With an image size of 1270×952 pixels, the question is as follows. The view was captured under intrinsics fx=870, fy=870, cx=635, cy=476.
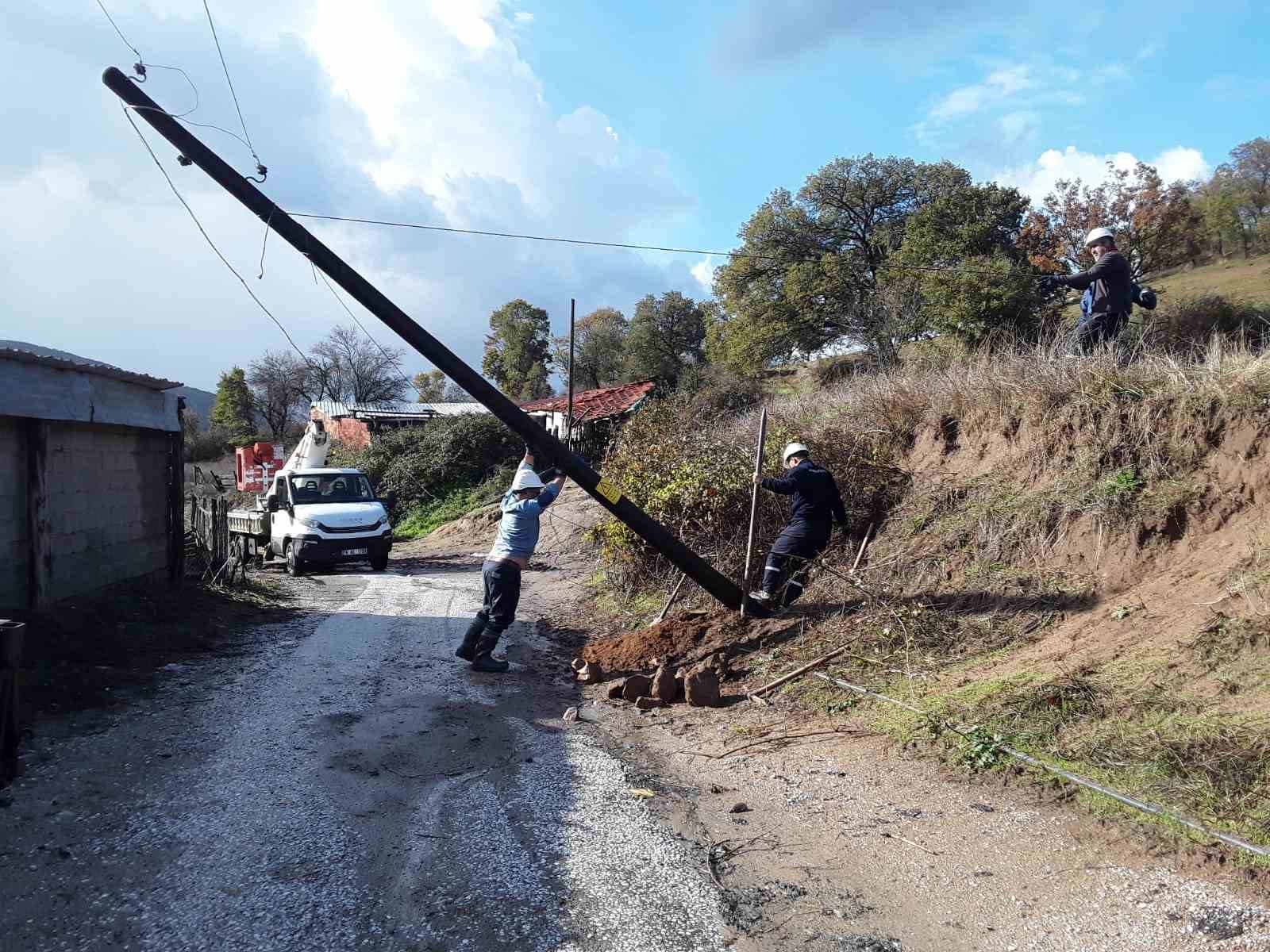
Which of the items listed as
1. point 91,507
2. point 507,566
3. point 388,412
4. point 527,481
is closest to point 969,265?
point 527,481

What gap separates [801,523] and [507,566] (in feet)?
9.50

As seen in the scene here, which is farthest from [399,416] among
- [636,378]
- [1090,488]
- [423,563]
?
[1090,488]

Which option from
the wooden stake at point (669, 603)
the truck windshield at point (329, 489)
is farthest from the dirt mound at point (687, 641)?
the truck windshield at point (329, 489)

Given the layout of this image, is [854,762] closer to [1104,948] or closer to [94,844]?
[1104,948]

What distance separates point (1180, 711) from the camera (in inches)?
201

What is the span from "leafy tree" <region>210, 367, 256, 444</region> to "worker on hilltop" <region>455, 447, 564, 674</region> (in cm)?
5387

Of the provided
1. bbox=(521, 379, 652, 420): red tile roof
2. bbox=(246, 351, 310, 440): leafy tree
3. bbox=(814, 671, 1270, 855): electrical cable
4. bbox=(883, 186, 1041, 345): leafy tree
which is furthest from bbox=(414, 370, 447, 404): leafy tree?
bbox=(814, 671, 1270, 855): electrical cable

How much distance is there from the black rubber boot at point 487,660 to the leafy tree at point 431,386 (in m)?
59.2

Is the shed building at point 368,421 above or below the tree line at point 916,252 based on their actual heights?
below

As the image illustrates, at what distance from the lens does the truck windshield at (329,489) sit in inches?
674

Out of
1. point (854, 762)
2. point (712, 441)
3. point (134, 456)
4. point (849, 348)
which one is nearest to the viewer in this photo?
point (854, 762)

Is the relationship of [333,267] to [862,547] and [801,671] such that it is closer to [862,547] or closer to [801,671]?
[801,671]

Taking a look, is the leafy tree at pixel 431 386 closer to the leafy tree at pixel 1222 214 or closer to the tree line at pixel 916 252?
the tree line at pixel 916 252

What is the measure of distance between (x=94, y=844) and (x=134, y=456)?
7477 mm
